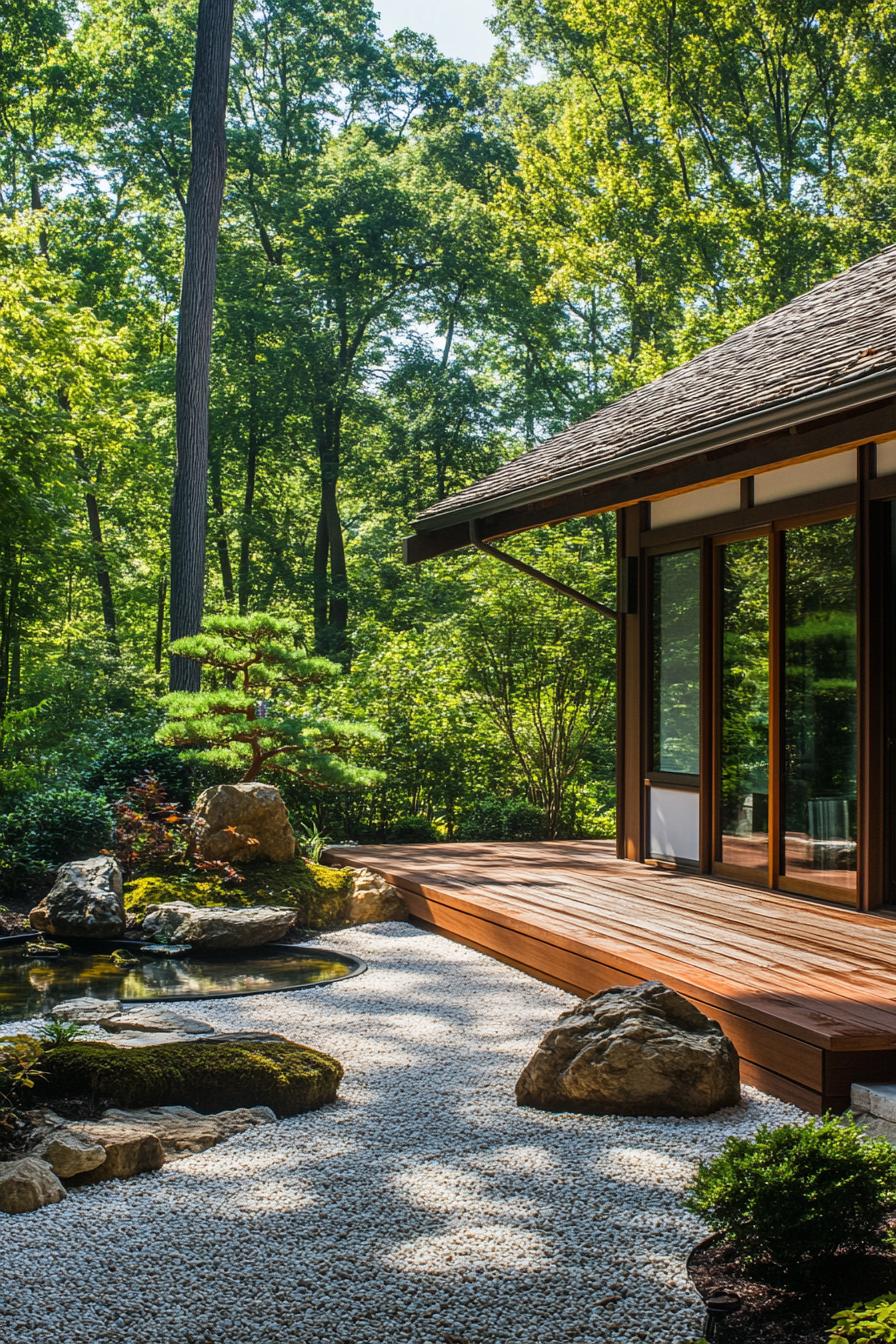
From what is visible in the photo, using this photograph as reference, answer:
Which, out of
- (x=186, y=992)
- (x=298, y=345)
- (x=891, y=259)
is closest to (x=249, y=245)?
(x=298, y=345)

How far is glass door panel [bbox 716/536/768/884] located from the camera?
6.86 metres

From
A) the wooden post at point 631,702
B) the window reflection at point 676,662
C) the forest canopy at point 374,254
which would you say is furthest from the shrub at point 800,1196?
the forest canopy at point 374,254

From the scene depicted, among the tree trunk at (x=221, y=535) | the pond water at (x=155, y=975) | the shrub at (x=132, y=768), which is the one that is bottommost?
the pond water at (x=155, y=975)

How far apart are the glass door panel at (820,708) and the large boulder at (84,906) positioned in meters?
4.13

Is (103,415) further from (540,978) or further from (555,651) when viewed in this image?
(540,978)

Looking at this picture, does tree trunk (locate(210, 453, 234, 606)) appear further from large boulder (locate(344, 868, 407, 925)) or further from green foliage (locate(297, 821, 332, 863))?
large boulder (locate(344, 868, 407, 925))

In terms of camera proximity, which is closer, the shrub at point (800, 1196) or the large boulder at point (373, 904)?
the shrub at point (800, 1196)

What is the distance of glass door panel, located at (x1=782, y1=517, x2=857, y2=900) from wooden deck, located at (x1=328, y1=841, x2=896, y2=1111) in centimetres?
28

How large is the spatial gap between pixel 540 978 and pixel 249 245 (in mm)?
17723

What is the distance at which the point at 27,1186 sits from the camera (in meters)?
3.11

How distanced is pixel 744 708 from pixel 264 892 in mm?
3407

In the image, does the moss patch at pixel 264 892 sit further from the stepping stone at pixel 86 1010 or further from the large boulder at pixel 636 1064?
the large boulder at pixel 636 1064

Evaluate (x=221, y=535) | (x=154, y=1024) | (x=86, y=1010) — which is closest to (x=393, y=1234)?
(x=154, y=1024)

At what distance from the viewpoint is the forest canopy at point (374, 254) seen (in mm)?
15977
